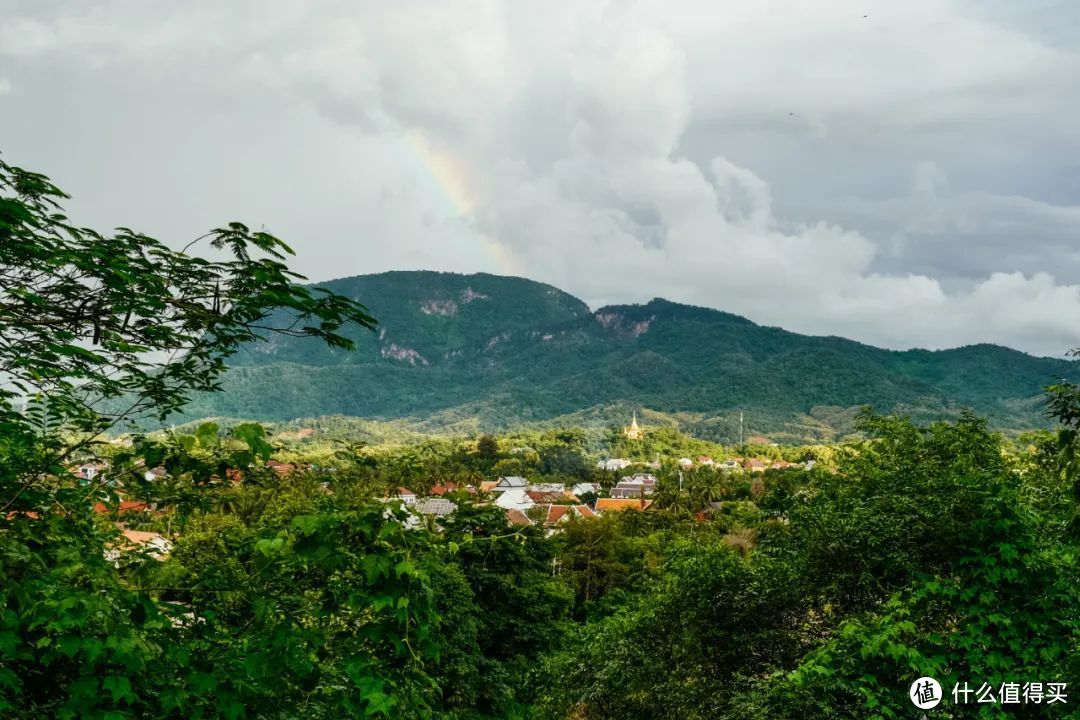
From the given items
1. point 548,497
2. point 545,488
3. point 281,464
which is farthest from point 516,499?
point 281,464

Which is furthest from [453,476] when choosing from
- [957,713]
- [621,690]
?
[957,713]

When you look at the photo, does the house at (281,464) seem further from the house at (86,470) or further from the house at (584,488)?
the house at (584,488)

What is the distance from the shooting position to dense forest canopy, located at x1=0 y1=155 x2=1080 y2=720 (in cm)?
287

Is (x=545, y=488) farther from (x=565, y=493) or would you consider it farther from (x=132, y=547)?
(x=132, y=547)

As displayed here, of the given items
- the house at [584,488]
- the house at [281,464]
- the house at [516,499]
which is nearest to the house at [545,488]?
the house at [584,488]

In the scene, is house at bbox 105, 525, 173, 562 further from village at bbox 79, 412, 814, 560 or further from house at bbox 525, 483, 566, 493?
house at bbox 525, 483, 566, 493

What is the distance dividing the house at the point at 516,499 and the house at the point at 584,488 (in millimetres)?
12241

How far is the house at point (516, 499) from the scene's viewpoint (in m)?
63.1

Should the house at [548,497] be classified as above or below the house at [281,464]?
below

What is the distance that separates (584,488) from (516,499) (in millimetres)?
20440

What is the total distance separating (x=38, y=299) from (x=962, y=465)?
29.0 feet

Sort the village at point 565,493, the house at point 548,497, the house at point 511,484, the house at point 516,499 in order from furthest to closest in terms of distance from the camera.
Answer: the house at point 511,484, the house at point 548,497, the house at point 516,499, the village at point 565,493

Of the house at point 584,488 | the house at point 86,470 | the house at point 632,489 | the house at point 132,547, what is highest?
the house at point 86,470

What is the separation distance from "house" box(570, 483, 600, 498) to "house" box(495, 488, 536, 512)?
12.2 metres
